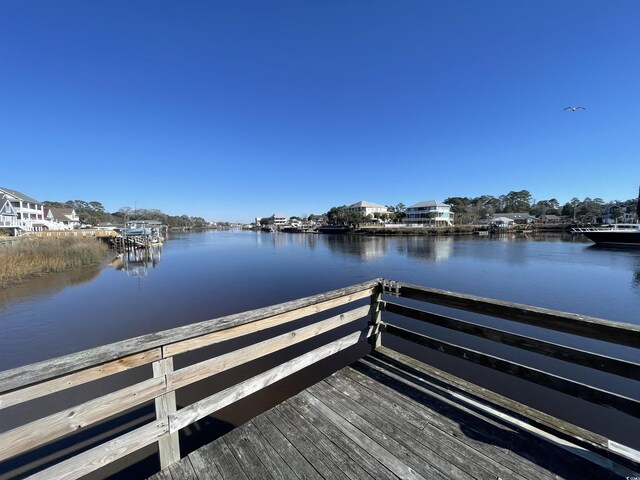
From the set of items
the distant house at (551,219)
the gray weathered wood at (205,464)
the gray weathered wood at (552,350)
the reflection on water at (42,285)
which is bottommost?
the reflection on water at (42,285)

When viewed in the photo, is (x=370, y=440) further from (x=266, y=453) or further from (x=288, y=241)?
(x=288, y=241)

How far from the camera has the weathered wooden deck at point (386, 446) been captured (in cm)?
196

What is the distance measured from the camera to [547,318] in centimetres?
245

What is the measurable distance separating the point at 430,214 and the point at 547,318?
267 ft

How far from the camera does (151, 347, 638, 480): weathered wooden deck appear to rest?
6.42ft

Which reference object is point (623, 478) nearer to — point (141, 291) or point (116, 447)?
point (116, 447)

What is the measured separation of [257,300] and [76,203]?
14496cm

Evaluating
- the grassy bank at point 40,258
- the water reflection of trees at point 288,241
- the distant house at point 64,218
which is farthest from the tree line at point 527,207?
the distant house at point 64,218

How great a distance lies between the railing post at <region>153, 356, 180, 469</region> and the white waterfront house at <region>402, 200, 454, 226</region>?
82.8 meters

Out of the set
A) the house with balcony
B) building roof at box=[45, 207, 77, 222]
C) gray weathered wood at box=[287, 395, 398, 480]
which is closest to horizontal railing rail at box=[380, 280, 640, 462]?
gray weathered wood at box=[287, 395, 398, 480]

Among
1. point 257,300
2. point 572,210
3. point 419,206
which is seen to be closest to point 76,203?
point 419,206

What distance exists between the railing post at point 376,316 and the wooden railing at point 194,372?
588 millimetres

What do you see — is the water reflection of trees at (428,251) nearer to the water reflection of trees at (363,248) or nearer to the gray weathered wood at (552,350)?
the water reflection of trees at (363,248)

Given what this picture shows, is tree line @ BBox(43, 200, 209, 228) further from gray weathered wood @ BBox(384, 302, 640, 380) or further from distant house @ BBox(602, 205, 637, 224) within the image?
distant house @ BBox(602, 205, 637, 224)
